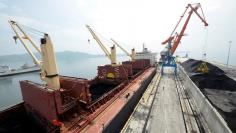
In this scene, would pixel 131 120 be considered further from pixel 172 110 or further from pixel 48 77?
pixel 48 77

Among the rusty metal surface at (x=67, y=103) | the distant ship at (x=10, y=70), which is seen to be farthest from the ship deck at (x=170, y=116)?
the distant ship at (x=10, y=70)

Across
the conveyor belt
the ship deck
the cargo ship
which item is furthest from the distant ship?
the ship deck

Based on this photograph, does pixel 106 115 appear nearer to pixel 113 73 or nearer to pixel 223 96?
pixel 113 73

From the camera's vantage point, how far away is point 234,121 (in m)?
8.14

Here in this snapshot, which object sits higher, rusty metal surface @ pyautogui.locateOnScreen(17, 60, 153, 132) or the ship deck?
rusty metal surface @ pyautogui.locateOnScreen(17, 60, 153, 132)

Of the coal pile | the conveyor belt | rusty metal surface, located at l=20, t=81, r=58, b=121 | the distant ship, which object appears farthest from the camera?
the distant ship

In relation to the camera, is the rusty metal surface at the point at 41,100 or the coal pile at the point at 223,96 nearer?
the rusty metal surface at the point at 41,100

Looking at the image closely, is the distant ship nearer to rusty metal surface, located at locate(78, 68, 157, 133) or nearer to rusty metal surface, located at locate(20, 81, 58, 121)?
rusty metal surface, located at locate(20, 81, 58, 121)

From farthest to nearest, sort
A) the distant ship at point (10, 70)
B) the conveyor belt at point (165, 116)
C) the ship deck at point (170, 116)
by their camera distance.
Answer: the distant ship at point (10, 70)
the conveyor belt at point (165, 116)
the ship deck at point (170, 116)

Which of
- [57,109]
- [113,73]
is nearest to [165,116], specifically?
[57,109]

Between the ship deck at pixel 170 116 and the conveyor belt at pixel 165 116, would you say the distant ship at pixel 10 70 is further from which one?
the ship deck at pixel 170 116

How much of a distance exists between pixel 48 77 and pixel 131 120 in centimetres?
679

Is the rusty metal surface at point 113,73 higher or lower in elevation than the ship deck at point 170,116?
higher

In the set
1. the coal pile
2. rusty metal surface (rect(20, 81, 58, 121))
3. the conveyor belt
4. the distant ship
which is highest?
rusty metal surface (rect(20, 81, 58, 121))
